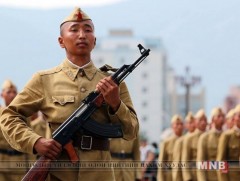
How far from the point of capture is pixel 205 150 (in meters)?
18.0

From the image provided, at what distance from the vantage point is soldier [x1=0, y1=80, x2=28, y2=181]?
1461 cm

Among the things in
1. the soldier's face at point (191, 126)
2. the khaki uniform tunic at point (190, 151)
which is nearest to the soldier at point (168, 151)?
the soldier's face at point (191, 126)

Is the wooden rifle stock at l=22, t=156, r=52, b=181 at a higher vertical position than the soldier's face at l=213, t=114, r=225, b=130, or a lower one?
lower

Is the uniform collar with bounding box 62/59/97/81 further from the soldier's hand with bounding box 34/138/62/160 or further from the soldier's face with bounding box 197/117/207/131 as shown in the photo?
the soldier's face with bounding box 197/117/207/131

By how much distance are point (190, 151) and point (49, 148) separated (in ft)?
36.0

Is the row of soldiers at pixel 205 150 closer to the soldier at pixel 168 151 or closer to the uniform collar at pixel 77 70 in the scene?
the soldier at pixel 168 151

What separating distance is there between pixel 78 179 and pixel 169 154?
12.4 metres

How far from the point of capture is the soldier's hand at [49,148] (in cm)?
874

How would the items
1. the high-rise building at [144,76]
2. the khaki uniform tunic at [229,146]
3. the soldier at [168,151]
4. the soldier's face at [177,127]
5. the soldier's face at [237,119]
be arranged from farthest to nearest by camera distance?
the high-rise building at [144,76] < the soldier's face at [177,127] < the soldier at [168,151] < the khaki uniform tunic at [229,146] < the soldier's face at [237,119]

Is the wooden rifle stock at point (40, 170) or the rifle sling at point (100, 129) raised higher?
the rifle sling at point (100, 129)

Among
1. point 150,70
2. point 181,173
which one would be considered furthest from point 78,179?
point 150,70

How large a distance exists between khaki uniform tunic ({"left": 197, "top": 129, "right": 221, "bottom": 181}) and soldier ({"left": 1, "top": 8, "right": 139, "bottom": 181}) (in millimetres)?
8730

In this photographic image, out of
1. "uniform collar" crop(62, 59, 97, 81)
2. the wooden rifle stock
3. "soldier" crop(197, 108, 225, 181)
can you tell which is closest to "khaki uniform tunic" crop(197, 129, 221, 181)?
"soldier" crop(197, 108, 225, 181)

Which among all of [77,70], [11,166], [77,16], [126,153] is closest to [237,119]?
[126,153]
